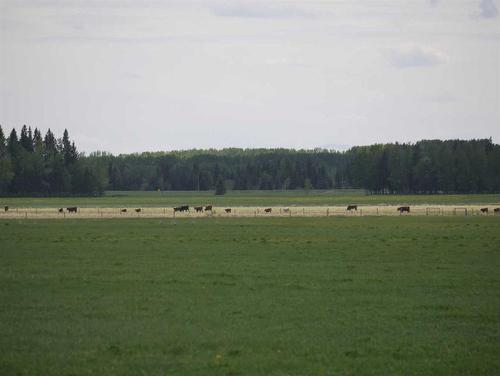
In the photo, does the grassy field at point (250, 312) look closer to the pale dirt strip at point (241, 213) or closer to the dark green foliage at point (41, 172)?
the pale dirt strip at point (241, 213)

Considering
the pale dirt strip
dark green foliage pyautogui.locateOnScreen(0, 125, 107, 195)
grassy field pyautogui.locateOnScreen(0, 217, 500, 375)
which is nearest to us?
grassy field pyautogui.locateOnScreen(0, 217, 500, 375)

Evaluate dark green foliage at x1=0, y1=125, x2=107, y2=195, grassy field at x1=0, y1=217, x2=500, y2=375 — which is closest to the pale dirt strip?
grassy field at x1=0, y1=217, x2=500, y2=375

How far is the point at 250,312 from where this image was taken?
18719mm

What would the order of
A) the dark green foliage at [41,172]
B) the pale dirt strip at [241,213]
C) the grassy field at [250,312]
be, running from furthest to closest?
the dark green foliage at [41,172], the pale dirt strip at [241,213], the grassy field at [250,312]

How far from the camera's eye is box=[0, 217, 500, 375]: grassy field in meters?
14.1

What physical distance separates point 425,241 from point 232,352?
28.1 m

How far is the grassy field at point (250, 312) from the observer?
46.4 ft

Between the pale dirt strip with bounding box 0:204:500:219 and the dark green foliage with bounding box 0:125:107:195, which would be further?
the dark green foliage with bounding box 0:125:107:195

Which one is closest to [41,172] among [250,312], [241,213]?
[241,213]

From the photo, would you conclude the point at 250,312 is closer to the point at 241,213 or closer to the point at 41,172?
the point at 241,213

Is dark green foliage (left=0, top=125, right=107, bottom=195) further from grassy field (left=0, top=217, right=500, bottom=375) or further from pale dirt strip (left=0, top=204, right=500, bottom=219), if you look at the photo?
grassy field (left=0, top=217, right=500, bottom=375)

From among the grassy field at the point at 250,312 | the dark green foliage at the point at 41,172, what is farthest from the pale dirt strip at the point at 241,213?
the dark green foliage at the point at 41,172

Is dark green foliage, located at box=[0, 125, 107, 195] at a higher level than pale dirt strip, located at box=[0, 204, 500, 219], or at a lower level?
higher

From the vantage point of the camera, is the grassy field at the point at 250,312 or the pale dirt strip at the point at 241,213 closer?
the grassy field at the point at 250,312
